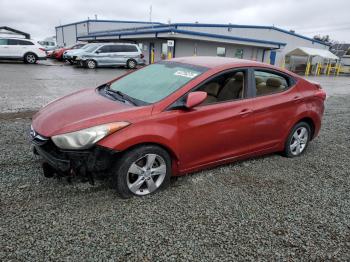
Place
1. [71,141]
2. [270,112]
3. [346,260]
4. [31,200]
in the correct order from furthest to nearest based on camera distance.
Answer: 1. [270,112]
2. [31,200]
3. [71,141]
4. [346,260]

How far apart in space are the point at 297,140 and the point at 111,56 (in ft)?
60.6

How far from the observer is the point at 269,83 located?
4453mm

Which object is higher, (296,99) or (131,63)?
(296,99)

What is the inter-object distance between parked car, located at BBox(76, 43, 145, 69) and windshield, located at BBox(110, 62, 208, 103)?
57.4 ft

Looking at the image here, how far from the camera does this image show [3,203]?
3.14 m

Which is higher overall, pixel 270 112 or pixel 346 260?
pixel 270 112

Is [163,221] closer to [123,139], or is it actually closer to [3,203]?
[123,139]

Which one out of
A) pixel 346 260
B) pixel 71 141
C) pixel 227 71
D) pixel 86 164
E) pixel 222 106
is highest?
pixel 227 71

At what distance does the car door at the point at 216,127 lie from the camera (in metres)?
3.54

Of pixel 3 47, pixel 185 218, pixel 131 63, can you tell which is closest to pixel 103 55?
pixel 131 63

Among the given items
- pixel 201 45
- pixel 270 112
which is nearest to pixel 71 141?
pixel 270 112

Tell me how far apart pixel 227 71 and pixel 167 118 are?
1.17 m

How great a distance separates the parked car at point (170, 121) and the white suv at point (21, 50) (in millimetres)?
19273

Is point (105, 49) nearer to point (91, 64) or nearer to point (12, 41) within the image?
point (91, 64)
